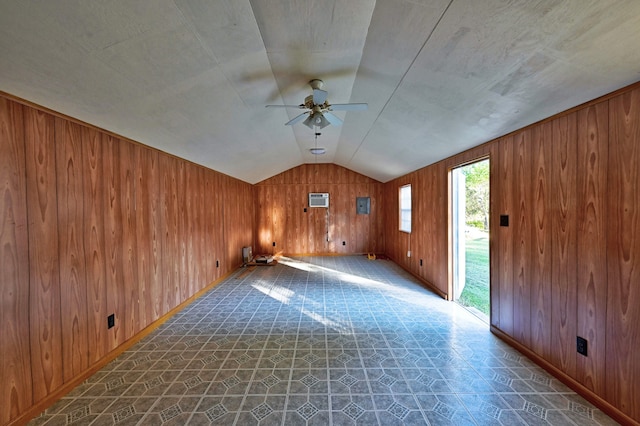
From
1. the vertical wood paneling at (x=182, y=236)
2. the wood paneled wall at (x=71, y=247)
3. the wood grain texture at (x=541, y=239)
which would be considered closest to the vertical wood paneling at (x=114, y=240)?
the wood paneled wall at (x=71, y=247)

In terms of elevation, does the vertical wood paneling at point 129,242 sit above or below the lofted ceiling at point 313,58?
below

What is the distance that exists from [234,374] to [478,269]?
538 centimetres

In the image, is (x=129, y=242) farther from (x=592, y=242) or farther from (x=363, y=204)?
(x=363, y=204)

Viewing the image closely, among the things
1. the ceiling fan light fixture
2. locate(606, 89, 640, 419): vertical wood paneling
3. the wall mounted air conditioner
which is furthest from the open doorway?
the wall mounted air conditioner

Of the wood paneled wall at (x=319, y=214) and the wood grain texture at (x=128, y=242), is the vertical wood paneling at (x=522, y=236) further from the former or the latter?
the wood paneled wall at (x=319, y=214)

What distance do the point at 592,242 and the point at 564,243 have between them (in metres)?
0.20

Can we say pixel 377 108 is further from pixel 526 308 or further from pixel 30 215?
pixel 30 215

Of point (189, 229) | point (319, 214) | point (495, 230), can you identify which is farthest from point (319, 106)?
point (319, 214)

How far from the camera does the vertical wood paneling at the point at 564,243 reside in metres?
1.77

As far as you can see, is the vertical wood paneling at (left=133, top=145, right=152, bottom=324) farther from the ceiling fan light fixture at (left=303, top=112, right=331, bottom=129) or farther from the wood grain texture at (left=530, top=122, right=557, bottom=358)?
the wood grain texture at (left=530, top=122, right=557, bottom=358)

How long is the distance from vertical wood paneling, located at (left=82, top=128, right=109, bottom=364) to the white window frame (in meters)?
5.21

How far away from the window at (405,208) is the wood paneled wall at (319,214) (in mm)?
1174

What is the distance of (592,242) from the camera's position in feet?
5.40

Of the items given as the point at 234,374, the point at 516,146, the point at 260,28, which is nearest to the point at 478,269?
the point at 516,146
